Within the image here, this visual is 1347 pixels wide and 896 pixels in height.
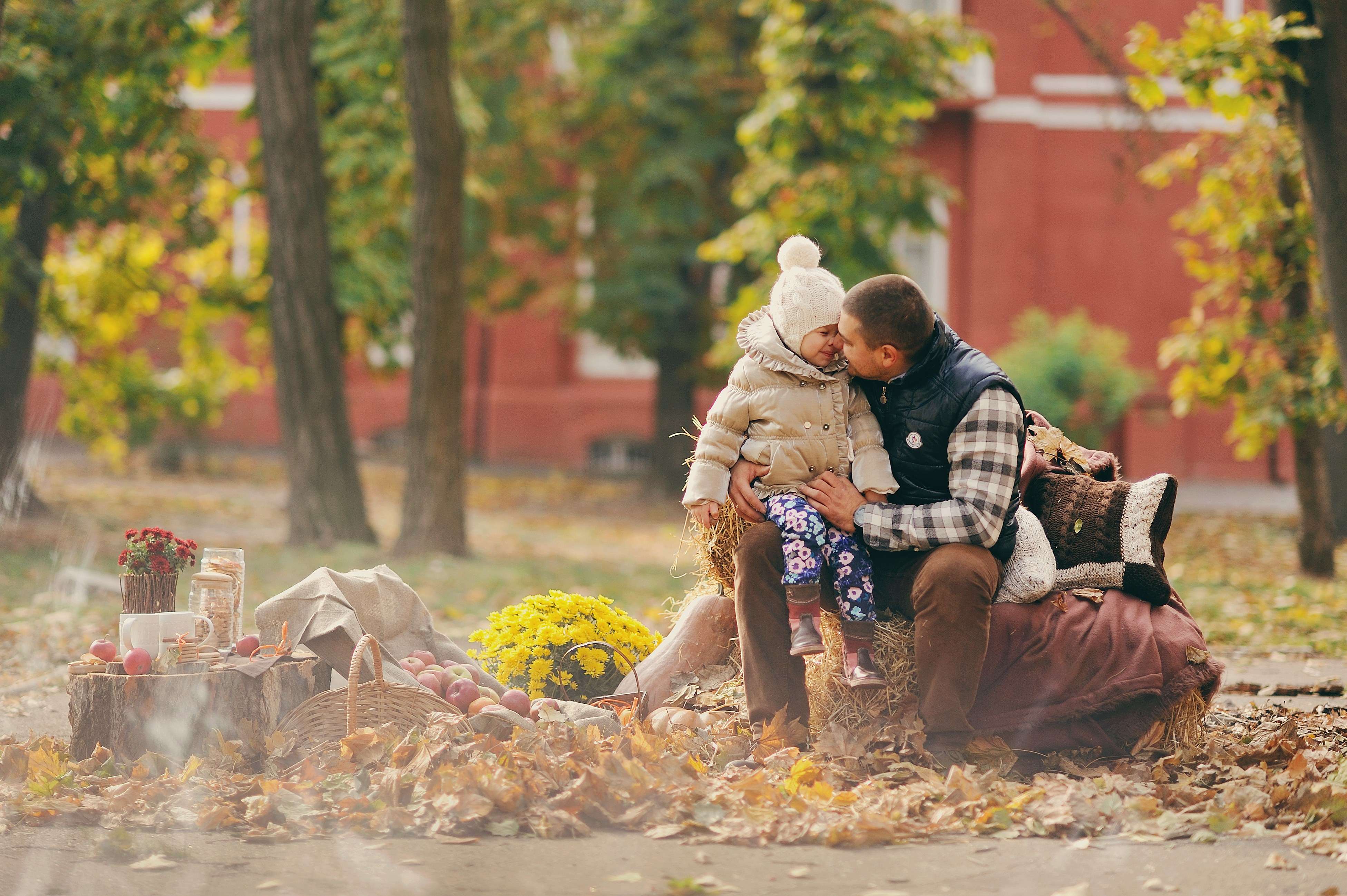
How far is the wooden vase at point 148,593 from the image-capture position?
459 cm

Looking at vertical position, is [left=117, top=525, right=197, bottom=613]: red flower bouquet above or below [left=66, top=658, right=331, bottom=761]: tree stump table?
above

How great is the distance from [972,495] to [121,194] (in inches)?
417

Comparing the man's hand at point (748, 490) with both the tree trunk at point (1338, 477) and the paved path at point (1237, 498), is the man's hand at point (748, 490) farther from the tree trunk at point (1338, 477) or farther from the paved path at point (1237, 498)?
the paved path at point (1237, 498)

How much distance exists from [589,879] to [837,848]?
771 millimetres

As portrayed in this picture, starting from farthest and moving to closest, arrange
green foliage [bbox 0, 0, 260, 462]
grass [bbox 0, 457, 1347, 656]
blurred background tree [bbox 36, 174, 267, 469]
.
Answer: blurred background tree [bbox 36, 174, 267, 469] → green foliage [bbox 0, 0, 260, 462] → grass [bbox 0, 457, 1347, 656]

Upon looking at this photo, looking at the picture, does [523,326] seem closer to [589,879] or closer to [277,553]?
[277,553]

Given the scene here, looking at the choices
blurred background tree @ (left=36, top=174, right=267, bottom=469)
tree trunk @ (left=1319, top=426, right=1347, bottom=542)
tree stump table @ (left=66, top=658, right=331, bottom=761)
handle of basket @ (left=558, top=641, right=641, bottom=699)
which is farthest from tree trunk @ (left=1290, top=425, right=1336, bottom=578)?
blurred background tree @ (left=36, top=174, right=267, bottom=469)

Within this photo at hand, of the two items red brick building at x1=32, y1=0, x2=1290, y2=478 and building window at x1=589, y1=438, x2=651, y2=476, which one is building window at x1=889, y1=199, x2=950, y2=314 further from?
building window at x1=589, y1=438, x2=651, y2=476

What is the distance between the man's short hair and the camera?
4.51 metres

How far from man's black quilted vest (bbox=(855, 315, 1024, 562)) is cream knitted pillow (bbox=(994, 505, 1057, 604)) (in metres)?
0.04

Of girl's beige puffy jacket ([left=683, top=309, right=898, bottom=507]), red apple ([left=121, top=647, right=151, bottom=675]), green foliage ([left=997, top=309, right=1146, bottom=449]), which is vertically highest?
green foliage ([left=997, top=309, right=1146, bottom=449])

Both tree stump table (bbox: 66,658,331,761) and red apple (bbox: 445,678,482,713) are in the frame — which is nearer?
tree stump table (bbox: 66,658,331,761)

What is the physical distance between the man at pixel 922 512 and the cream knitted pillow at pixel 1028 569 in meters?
0.05

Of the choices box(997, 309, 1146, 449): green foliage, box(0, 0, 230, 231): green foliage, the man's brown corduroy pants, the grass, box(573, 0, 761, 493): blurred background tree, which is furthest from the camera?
box(573, 0, 761, 493): blurred background tree
